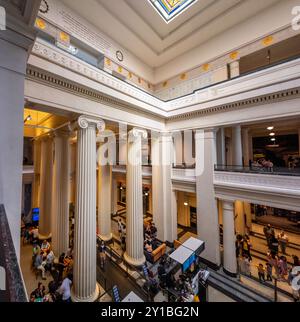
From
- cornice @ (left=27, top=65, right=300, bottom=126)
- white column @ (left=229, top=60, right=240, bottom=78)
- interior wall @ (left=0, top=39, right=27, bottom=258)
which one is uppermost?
white column @ (left=229, top=60, right=240, bottom=78)

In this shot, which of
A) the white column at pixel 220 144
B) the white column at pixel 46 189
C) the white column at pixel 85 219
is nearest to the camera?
the white column at pixel 85 219

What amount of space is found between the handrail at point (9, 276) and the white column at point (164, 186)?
8068 millimetres

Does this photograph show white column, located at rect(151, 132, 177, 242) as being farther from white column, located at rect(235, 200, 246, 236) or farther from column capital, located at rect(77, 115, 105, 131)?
white column, located at rect(235, 200, 246, 236)

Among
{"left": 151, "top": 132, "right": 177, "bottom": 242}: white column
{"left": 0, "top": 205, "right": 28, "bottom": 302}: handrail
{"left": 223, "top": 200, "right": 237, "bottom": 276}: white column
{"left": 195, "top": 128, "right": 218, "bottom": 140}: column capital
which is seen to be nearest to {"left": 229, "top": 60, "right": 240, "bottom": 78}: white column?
{"left": 195, "top": 128, "right": 218, "bottom": 140}: column capital

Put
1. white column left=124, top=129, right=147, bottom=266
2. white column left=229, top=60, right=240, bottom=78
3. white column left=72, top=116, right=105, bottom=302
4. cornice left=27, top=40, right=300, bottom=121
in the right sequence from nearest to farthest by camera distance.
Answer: cornice left=27, top=40, right=300, bottom=121, white column left=72, top=116, right=105, bottom=302, white column left=124, top=129, right=147, bottom=266, white column left=229, top=60, right=240, bottom=78

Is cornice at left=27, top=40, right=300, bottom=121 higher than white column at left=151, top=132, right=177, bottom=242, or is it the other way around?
cornice at left=27, top=40, right=300, bottom=121

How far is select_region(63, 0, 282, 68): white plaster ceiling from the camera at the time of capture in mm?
7191

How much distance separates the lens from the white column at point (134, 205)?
691 centimetres

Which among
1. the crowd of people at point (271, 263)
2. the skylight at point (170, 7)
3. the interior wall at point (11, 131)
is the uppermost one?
the skylight at point (170, 7)

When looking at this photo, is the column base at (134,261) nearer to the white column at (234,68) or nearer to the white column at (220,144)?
the white column at (220,144)

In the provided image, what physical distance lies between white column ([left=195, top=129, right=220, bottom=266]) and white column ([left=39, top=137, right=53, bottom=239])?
24.9ft

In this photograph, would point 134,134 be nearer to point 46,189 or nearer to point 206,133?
point 206,133

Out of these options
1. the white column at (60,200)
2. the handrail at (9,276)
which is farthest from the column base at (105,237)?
the handrail at (9,276)

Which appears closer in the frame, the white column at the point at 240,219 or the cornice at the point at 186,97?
the cornice at the point at 186,97
